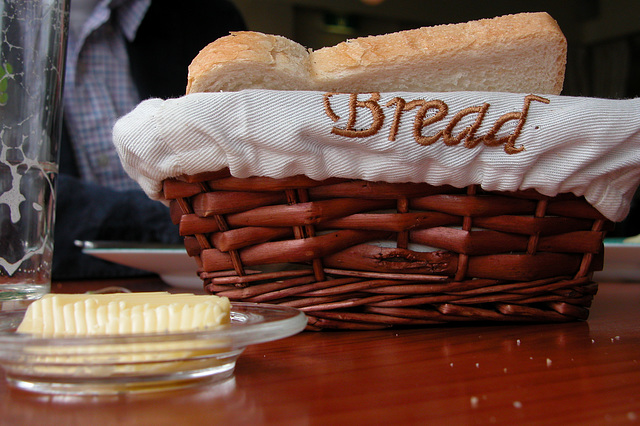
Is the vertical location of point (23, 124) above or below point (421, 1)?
above

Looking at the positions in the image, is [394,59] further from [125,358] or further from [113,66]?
[113,66]

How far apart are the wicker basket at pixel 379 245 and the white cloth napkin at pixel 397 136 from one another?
0.02 metres

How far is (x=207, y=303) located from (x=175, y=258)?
1.32 feet

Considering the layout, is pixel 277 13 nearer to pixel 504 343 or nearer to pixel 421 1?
pixel 421 1

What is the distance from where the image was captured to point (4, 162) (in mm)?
512

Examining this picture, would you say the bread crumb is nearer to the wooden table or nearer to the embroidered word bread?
the wooden table

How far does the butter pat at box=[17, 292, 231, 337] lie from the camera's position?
0.25m

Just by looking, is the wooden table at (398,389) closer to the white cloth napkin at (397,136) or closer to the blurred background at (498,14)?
the white cloth napkin at (397,136)

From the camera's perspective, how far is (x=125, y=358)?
0.75 ft

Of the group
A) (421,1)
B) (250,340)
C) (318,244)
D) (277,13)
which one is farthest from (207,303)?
(421,1)

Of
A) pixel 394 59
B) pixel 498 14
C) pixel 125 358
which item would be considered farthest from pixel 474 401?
pixel 498 14

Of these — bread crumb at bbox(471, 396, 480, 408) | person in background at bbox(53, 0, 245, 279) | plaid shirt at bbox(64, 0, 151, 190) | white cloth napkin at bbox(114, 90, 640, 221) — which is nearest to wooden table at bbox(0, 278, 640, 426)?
bread crumb at bbox(471, 396, 480, 408)

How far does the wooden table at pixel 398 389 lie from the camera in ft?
0.74

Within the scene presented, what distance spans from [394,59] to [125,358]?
321mm
